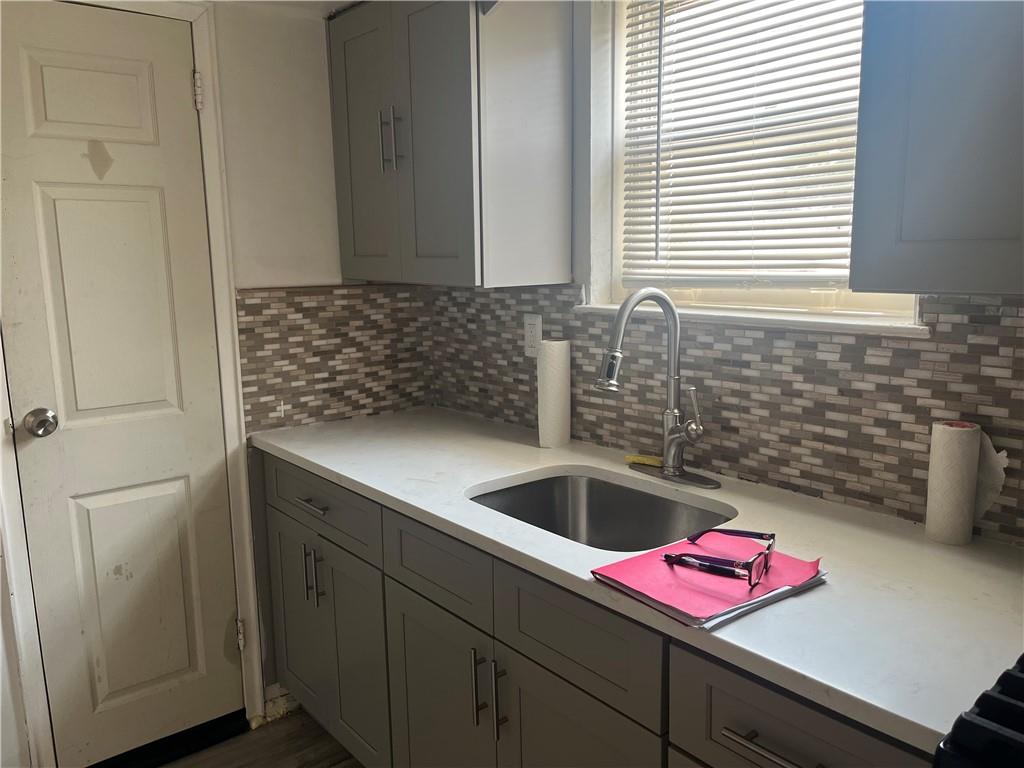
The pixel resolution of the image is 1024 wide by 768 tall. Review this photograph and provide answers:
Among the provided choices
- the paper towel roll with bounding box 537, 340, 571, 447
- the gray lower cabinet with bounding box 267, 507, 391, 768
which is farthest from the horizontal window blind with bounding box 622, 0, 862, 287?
the gray lower cabinet with bounding box 267, 507, 391, 768

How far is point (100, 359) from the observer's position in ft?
7.23

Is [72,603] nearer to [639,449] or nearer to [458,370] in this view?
[458,370]

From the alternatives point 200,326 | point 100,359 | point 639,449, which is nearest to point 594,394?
point 639,449

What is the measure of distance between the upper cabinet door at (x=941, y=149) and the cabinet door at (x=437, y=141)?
1.07 meters

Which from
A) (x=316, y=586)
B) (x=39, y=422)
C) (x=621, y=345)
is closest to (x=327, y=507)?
(x=316, y=586)

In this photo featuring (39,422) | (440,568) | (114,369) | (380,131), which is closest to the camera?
(440,568)

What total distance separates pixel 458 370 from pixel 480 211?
814 mm

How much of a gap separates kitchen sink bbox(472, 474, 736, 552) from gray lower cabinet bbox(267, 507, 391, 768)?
1.32ft

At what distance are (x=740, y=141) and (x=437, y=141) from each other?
→ 2.58 ft

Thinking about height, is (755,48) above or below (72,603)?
above

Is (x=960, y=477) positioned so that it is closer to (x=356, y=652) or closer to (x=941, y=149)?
(x=941, y=149)

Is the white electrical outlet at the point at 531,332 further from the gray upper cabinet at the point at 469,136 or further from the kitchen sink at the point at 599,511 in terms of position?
the kitchen sink at the point at 599,511

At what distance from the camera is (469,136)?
200 centimetres

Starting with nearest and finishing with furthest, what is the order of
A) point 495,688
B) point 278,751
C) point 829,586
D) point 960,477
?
point 829,586, point 960,477, point 495,688, point 278,751
